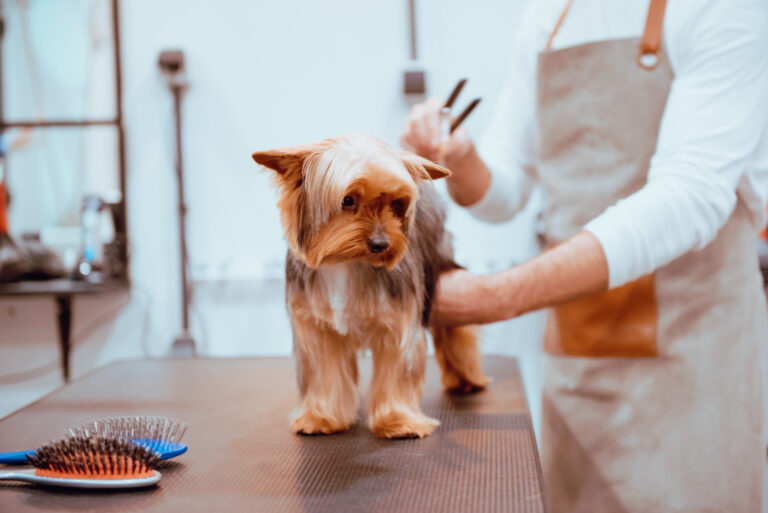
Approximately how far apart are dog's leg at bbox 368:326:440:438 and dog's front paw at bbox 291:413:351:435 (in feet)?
0.18

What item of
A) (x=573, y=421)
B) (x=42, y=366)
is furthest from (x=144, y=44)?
(x=573, y=421)

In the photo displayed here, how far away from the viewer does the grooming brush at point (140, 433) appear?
0.88m

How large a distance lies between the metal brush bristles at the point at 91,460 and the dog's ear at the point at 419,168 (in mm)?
502

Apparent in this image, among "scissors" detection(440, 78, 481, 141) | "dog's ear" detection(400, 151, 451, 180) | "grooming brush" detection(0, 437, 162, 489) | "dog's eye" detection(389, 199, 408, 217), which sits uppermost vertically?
"scissors" detection(440, 78, 481, 141)

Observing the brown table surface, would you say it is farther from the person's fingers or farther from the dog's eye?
the person's fingers

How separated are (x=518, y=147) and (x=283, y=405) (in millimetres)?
809

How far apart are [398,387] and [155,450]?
14.1 inches

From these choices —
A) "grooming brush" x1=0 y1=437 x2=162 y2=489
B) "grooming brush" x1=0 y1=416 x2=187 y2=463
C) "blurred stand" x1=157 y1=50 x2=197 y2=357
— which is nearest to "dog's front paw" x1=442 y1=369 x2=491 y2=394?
"grooming brush" x1=0 y1=416 x2=187 y2=463

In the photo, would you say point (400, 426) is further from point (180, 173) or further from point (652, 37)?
point (180, 173)

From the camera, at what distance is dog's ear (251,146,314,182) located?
0.88m

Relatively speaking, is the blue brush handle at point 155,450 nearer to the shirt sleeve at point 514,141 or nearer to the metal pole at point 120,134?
the shirt sleeve at point 514,141

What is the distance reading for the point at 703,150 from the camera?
1.08m

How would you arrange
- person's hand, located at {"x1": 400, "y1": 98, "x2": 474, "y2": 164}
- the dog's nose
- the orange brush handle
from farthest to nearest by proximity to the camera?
the orange brush handle
person's hand, located at {"x1": 400, "y1": 98, "x2": 474, "y2": 164}
the dog's nose

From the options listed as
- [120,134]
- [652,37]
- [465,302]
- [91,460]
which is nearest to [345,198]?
[465,302]
